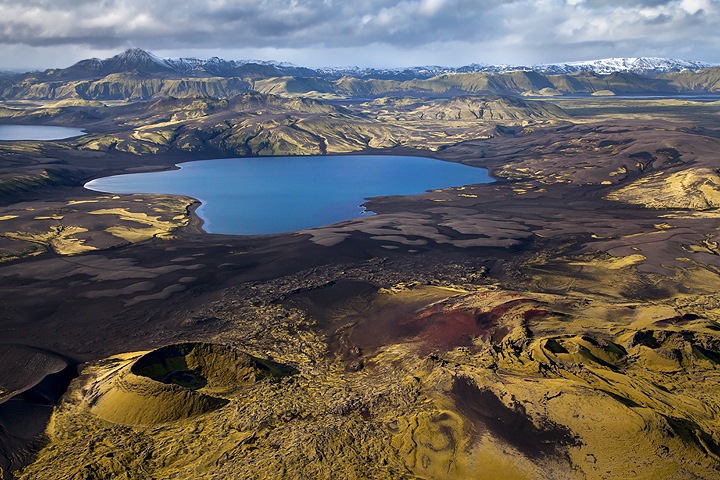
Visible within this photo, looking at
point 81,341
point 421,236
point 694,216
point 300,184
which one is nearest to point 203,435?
point 81,341

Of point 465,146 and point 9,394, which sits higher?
point 465,146

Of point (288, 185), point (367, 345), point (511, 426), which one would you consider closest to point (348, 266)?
point (367, 345)

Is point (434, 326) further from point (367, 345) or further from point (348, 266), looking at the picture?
point (348, 266)

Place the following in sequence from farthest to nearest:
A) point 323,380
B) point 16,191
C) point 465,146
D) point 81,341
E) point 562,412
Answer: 1. point 465,146
2. point 16,191
3. point 81,341
4. point 323,380
5. point 562,412

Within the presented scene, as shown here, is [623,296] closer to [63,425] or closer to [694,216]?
[694,216]

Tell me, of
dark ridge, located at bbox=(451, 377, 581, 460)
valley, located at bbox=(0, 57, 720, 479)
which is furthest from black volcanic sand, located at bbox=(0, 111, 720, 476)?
valley, located at bbox=(0, 57, 720, 479)

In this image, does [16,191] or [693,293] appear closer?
[693,293]

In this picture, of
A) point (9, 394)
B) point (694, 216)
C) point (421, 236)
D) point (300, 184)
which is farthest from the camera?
point (300, 184)
